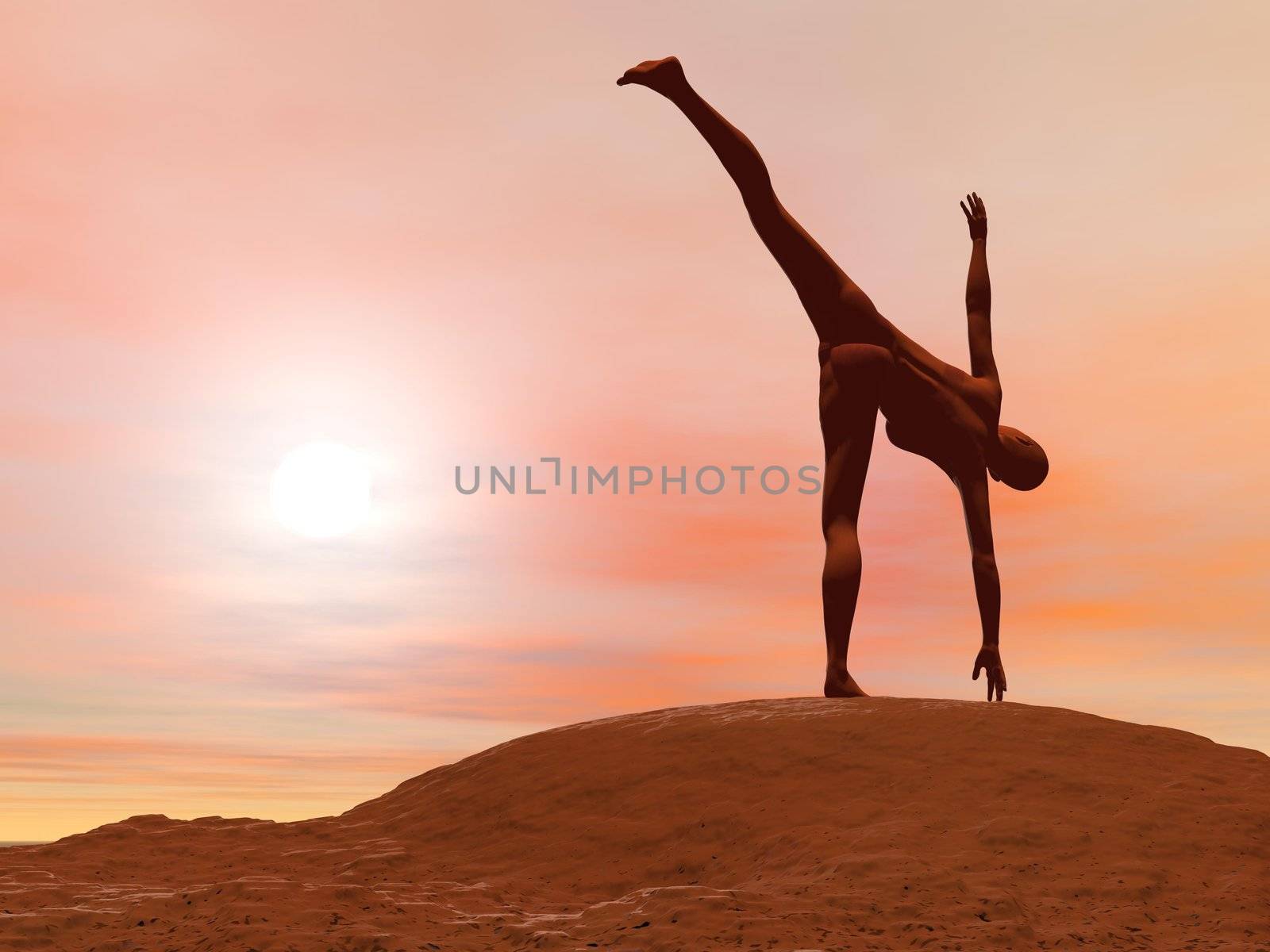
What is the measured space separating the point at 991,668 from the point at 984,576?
851 millimetres

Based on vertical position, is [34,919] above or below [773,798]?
below

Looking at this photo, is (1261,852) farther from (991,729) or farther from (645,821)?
(645,821)

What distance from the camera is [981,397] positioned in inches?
457

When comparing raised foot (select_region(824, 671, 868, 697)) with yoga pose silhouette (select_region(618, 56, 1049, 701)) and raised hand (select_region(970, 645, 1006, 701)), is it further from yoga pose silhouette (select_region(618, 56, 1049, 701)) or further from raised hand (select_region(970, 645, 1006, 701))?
raised hand (select_region(970, 645, 1006, 701))

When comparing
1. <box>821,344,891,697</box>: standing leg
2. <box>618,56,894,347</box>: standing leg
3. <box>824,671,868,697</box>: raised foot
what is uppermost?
<box>618,56,894,347</box>: standing leg

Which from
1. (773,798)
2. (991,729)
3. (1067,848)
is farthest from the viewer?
(991,729)

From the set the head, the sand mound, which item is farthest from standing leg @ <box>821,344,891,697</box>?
the head

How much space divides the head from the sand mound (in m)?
2.82

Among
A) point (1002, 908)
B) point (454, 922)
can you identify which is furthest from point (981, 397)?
point (454, 922)

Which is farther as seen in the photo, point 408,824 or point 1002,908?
point 408,824

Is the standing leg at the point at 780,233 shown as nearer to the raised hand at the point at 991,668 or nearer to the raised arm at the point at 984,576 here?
the raised arm at the point at 984,576

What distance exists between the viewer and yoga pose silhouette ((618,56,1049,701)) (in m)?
10.5

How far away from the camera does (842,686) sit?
1048 centimetres

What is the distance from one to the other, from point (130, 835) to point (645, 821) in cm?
418
